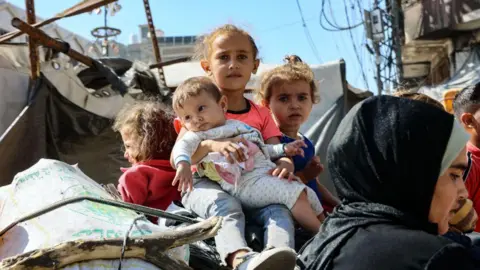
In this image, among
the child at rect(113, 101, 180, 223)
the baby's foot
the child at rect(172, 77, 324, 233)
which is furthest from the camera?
the child at rect(113, 101, 180, 223)

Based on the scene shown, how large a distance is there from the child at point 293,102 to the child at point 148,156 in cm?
52

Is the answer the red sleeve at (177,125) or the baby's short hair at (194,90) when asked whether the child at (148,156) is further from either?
the baby's short hair at (194,90)

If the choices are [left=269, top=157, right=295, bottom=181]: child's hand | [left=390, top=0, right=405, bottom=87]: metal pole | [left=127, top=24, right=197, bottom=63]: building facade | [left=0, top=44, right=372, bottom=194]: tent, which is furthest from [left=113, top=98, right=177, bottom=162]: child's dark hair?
[left=127, top=24, right=197, bottom=63]: building facade

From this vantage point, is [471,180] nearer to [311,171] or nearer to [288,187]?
[311,171]

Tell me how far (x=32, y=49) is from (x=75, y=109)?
68 cm

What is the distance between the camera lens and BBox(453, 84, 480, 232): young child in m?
2.70

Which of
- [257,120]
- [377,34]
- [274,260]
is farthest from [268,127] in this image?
[377,34]

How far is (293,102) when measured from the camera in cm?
272

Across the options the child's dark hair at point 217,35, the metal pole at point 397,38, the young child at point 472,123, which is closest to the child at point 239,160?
the child's dark hair at point 217,35

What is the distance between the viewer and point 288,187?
214 cm

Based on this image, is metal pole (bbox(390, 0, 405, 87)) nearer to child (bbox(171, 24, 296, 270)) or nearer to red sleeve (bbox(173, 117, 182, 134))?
child (bbox(171, 24, 296, 270))

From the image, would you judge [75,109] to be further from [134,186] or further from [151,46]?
[151,46]

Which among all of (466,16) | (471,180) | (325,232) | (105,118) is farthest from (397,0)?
(325,232)

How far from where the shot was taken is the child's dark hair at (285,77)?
273 cm
